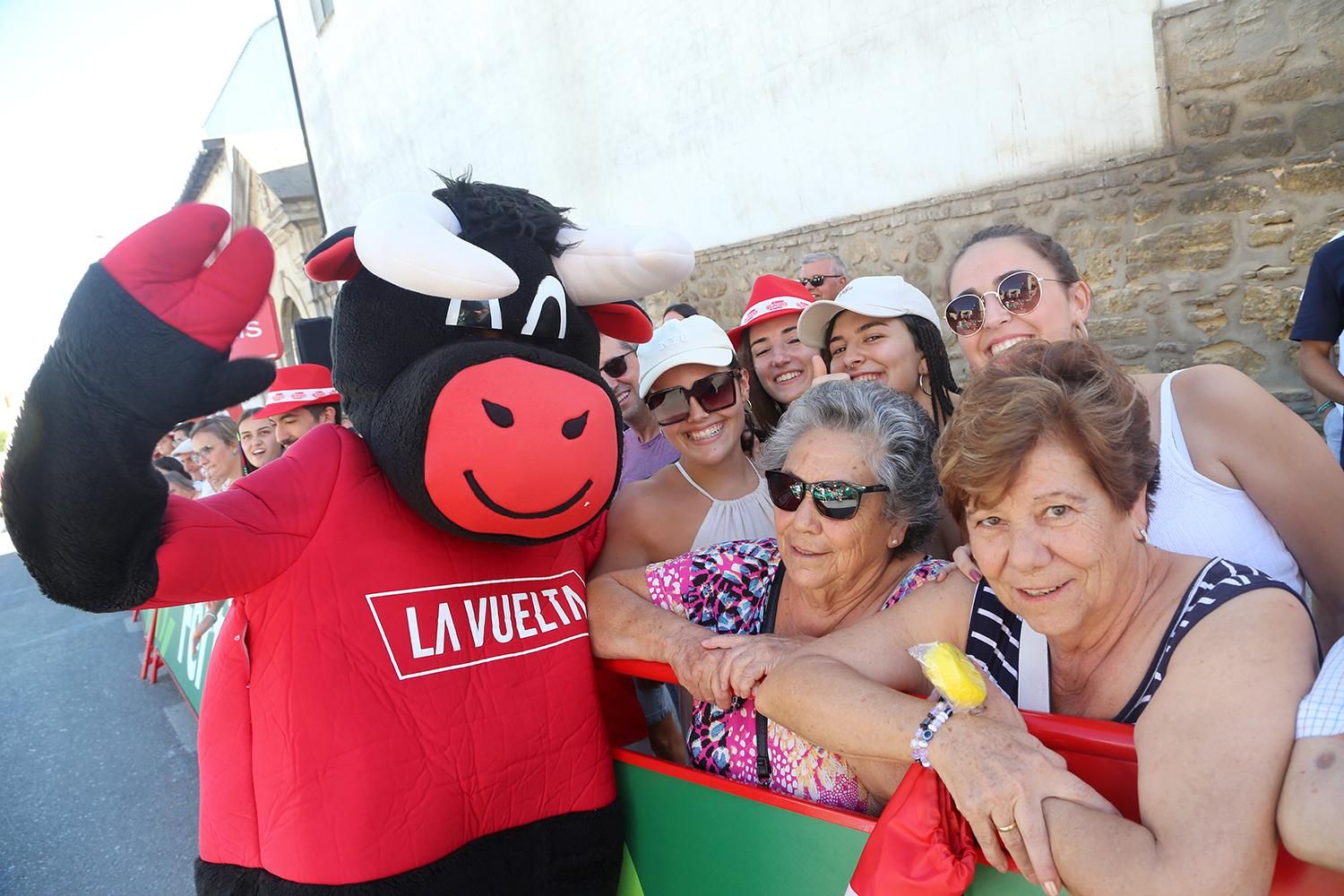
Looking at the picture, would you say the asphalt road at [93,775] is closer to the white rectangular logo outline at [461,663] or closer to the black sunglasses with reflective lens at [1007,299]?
the white rectangular logo outline at [461,663]

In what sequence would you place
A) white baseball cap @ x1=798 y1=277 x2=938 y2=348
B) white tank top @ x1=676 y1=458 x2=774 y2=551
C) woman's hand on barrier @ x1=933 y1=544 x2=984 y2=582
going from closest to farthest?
woman's hand on barrier @ x1=933 y1=544 x2=984 y2=582 → white tank top @ x1=676 y1=458 x2=774 y2=551 → white baseball cap @ x1=798 y1=277 x2=938 y2=348

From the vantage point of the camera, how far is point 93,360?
1.34m

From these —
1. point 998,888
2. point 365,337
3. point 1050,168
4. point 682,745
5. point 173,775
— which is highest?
point 1050,168

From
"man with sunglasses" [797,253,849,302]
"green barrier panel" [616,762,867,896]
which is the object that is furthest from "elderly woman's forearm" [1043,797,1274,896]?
"man with sunglasses" [797,253,849,302]

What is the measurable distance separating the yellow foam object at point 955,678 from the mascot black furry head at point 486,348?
0.79 m

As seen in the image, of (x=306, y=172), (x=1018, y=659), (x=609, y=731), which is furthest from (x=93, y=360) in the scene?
(x=306, y=172)

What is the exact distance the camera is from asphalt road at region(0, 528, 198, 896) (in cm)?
399

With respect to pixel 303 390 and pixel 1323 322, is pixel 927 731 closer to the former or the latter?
pixel 1323 322

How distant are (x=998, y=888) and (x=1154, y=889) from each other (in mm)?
272

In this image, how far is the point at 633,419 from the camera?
3961 millimetres

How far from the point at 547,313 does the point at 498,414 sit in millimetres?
329

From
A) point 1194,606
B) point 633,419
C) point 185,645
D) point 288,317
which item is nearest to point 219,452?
point 185,645

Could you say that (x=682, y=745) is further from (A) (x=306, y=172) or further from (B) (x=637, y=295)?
(A) (x=306, y=172)

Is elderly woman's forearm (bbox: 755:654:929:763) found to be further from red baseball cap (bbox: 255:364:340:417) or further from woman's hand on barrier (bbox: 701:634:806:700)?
red baseball cap (bbox: 255:364:340:417)
